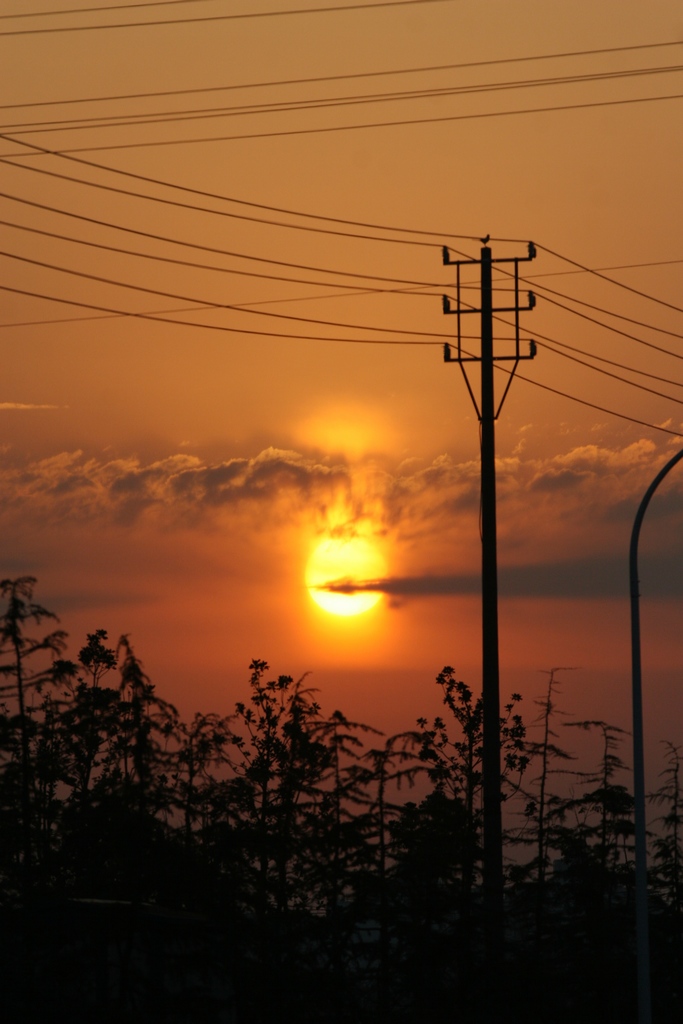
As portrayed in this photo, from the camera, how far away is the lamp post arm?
78.2 feet

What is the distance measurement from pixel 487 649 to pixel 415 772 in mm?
2857

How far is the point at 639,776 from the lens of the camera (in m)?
24.8

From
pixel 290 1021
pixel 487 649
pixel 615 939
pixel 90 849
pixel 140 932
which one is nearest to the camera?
pixel 140 932

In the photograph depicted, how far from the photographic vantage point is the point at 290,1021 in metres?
23.9

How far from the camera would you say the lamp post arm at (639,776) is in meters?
23.8

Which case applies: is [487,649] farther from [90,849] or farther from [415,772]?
[90,849]

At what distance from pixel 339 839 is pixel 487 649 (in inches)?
192

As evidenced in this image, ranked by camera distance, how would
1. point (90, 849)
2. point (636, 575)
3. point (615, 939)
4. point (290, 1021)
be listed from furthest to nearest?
1. point (615, 939)
2. point (636, 575)
3. point (290, 1021)
4. point (90, 849)

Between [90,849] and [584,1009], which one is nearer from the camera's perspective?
[90,849]

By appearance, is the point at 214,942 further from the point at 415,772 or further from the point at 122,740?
the point at 415,772

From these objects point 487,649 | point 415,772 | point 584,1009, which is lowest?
point 584,1009

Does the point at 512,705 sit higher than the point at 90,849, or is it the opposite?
the point at 512,705

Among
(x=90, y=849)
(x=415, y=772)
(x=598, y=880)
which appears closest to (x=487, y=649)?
(x=415, y=772)

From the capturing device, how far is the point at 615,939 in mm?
30875
